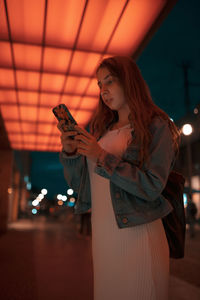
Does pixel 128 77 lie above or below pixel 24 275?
→ above

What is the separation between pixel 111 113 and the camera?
1.93m

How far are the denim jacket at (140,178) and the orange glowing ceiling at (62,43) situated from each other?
559 cm

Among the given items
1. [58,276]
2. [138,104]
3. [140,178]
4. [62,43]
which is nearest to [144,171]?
[140,178]

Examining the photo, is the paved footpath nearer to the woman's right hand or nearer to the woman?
the woman

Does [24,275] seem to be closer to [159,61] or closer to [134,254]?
[134,254]

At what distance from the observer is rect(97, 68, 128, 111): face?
1684 mm

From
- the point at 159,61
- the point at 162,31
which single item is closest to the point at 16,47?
the point at 162,31

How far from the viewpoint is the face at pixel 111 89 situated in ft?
5.52

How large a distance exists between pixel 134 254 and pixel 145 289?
16cm

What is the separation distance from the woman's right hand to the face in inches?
13.6

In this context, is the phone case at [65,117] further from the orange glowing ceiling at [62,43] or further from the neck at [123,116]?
the orange glowing ceiling at [62,43]

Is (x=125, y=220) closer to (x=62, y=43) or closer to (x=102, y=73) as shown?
(x=102, y=73)

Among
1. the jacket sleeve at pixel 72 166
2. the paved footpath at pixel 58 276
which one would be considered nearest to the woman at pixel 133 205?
the jacket sleeve at pixel 72 166

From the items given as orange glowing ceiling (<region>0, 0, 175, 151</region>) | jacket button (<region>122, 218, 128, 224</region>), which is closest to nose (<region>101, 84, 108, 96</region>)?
jacket button (<region>122, 218, 128, 224</region>)
